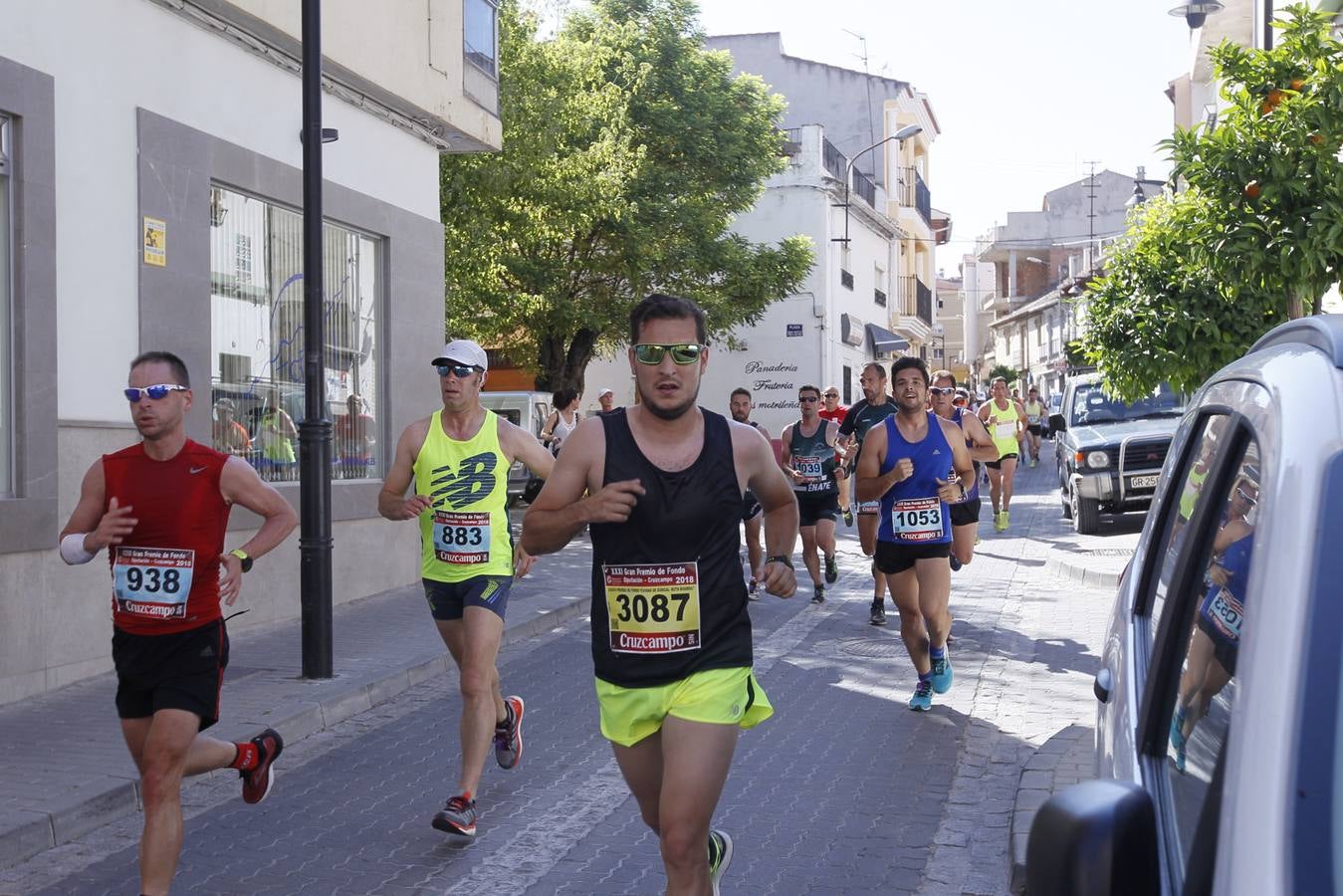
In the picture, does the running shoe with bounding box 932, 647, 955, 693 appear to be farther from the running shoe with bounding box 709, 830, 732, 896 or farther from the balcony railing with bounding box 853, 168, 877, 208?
the balcony railing with bounding box 853, 168, 877, 208

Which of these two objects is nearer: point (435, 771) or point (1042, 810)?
point (1042, 810)

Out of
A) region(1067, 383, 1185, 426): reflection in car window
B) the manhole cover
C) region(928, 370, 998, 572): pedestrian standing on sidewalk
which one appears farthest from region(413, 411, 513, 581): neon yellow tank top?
region(1067, 383, 1185, 426): reflection in car window

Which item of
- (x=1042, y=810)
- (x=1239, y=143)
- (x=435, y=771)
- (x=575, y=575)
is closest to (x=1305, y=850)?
(x=1042, y=810)

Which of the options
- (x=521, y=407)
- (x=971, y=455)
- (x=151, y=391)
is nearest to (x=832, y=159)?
(x=521, y=407)

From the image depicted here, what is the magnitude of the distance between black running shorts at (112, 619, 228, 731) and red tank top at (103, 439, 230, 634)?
41mm

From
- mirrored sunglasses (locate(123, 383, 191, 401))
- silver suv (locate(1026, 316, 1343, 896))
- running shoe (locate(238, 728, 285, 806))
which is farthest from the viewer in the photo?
running shoe (locate(238, 728, 285, 806))

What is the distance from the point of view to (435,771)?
7.29 metres

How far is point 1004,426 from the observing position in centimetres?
2122

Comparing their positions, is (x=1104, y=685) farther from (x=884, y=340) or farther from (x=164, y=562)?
(x=884, y=340)

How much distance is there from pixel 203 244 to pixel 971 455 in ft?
20.7

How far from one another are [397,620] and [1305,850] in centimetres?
1093

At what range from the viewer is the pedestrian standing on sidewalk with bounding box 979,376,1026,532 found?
20.7 meters

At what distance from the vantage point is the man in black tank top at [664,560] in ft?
14.0

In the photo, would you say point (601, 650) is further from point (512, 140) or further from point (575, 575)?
point (512, 140)
